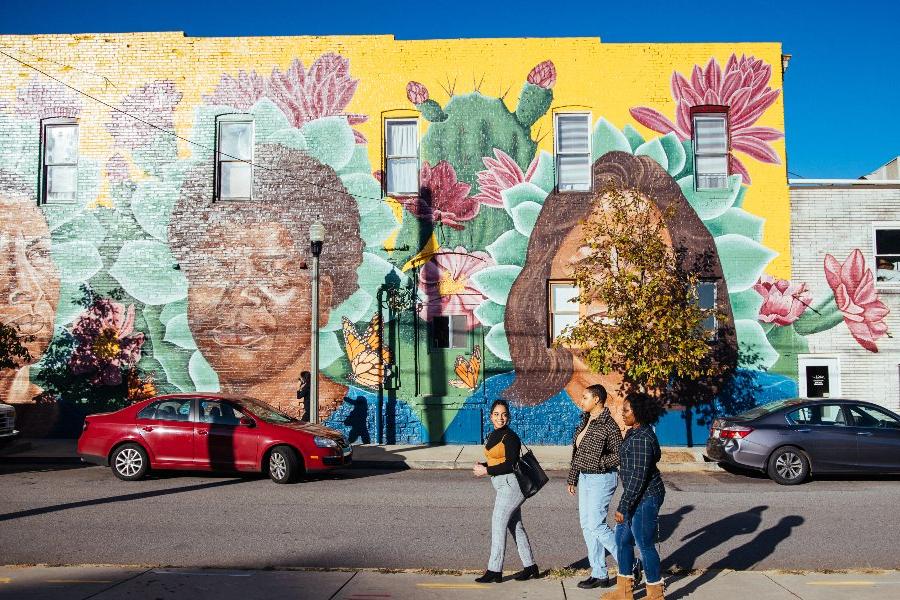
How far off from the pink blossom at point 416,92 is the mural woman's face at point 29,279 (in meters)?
9.15

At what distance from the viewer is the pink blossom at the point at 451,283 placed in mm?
18453

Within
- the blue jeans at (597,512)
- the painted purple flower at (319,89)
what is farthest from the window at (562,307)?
the blue jeans at (597,512)

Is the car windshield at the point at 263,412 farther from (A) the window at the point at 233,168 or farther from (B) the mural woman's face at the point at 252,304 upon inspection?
(A) the window at the point at 233,168

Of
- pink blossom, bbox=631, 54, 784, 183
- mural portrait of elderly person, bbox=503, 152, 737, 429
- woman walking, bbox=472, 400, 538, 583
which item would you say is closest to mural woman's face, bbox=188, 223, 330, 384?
mural portrait of elderly person, bbox=503, 152, 737, 429

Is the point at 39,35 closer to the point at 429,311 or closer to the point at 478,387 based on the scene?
the point at 429,311

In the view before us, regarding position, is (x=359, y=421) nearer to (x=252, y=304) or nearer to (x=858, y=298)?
(x=252, y=304)

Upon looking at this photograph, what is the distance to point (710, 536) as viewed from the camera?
30.5 feet

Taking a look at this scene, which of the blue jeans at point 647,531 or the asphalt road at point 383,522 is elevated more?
the blue jeans at point 647,531

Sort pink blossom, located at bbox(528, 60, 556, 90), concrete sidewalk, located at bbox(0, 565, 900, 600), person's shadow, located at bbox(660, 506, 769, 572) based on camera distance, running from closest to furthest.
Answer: concrete sidewalk, located at bbox(0, 565, 900, 600) < person's shadow, located at bbox(660, 506, 769, 572) < pink blossom, located at bbox(528, 60, 556, 90)

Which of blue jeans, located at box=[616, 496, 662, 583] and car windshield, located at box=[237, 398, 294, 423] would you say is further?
car windshield, located at box=[237, 398, 294, 423]

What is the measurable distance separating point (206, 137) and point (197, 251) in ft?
8.94

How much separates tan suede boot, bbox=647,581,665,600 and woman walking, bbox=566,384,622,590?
49 cm

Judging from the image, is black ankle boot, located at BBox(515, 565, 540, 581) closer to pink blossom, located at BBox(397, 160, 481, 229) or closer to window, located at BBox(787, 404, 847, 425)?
window, located at BBox(787, 404, 847, 425)

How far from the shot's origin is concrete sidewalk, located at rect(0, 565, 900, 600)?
22.1 feet
